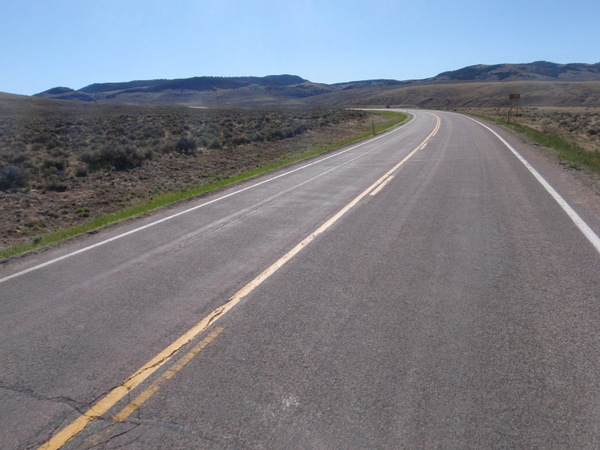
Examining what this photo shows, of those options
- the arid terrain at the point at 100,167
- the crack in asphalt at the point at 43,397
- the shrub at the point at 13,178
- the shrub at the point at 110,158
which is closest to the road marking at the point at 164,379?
the crack in asphalt at the point at 43,397

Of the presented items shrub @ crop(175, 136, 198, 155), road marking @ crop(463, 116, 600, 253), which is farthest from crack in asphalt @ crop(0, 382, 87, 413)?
shrub @ crop(175, 136, 198, 155)

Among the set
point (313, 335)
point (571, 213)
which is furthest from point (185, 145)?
point (313, 335)

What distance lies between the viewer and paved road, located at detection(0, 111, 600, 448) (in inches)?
122

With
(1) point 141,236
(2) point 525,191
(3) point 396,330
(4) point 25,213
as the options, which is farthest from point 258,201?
(4) point 25,213

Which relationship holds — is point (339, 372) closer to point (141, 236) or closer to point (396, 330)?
point (396, 330)

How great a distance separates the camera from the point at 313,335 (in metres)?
4.24

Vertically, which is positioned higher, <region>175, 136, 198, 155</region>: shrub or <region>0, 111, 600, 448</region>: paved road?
<region>0, 111, 600, 448</region>: paved road

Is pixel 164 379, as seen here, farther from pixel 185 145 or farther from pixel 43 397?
pixel 185 145

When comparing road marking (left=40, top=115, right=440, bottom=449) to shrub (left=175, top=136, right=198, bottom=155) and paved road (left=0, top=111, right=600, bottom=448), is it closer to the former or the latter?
paved road (left=0, top=111, right=600, bottom=448)

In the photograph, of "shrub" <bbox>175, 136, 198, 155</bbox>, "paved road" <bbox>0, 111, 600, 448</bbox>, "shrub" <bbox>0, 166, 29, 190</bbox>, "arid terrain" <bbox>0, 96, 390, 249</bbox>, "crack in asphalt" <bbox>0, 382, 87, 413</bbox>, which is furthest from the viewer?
"shrub" <bbox>175, 136, 198, 155</bbox>

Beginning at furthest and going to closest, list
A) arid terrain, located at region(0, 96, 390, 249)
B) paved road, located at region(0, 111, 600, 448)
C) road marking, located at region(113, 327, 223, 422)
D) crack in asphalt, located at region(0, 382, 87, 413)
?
arid terrain, located at region(0, 96, 390, 249), crack in asphalt, located at region(0, 382, 87, 413), road marking, located at region(113, 327, 223, 422), paved road, located at region(0, 111, 600, 448)

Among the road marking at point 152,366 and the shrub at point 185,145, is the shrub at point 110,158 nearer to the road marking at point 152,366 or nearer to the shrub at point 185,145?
→ the shrub at point 185,145

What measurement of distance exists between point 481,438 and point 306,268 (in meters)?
3.34

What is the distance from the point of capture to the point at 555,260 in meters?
5.81
